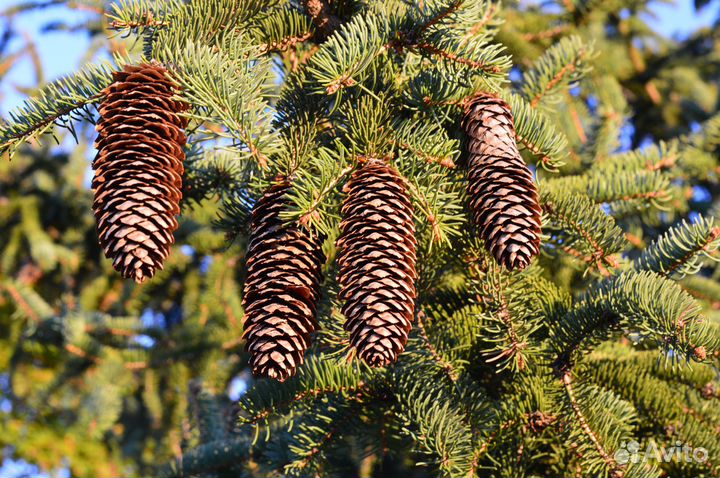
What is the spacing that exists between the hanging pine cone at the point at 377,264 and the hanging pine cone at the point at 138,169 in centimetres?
28

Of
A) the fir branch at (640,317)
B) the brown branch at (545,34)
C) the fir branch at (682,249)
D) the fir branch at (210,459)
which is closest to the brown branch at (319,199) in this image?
the fir branch at (640,317)

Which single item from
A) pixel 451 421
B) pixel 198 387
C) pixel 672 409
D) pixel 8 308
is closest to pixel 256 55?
pixel 451 421

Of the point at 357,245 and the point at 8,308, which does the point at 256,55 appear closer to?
the point at 357,245

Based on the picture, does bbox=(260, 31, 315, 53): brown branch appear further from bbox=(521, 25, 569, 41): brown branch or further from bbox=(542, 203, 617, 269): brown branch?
bbox=(521, 25, 569, 41): brown branch

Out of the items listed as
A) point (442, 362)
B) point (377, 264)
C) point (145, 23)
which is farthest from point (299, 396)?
point (145, 23)

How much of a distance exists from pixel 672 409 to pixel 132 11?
1.29 meters

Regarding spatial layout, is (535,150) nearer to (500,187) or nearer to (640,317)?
(500,187)

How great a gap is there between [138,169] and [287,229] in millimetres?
254

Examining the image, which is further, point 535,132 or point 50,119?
point 535,132

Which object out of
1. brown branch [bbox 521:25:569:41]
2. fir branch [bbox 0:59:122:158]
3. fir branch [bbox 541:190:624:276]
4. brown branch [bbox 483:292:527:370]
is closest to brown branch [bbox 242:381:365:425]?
brown branch [bbox 483:292:527:370]

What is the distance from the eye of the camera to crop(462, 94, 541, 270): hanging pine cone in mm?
1120

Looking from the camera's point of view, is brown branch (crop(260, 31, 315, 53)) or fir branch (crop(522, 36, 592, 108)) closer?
brown branch (crop(260, 31, 315, 53))

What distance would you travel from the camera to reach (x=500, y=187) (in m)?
1.16

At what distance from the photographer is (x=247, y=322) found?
116 cm
